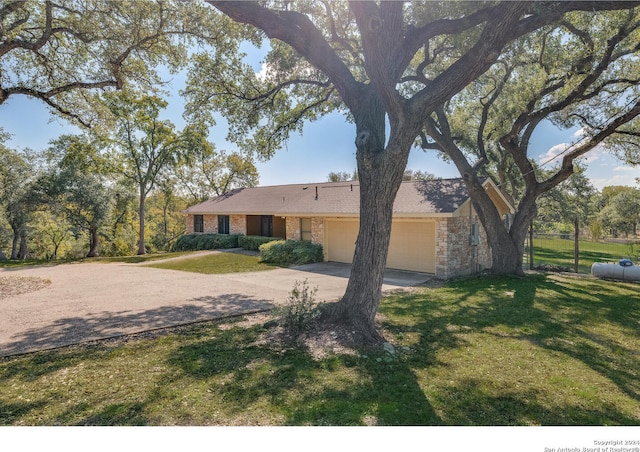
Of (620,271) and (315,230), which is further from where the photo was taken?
(315,230)

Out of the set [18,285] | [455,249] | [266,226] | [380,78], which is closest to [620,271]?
[455,249]

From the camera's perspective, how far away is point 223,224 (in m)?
23.7

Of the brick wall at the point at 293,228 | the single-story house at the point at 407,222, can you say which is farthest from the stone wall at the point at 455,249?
the brick wall at the point at 293,228

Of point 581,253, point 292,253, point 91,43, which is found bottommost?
point 581,253

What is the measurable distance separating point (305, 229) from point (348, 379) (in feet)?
46.2

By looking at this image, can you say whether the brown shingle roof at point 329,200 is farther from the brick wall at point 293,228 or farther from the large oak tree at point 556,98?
the large oak tree at point 556,98

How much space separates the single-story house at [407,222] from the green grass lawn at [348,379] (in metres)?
5.72

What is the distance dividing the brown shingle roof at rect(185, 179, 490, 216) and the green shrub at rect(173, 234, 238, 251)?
1663 mm

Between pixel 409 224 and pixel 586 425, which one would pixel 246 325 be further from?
pixel 409 224

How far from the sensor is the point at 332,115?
13375mm

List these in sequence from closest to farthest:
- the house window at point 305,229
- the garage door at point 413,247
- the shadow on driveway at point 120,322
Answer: the shadow on driveway at point 120,322
the garage door at point 413,247
the house window at point 305,229

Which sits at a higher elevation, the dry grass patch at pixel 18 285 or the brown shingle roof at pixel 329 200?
the brown shingle roof at pixel 329 200

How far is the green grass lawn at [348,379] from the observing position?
327 centimetres

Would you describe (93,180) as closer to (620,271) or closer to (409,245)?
(409,245)
